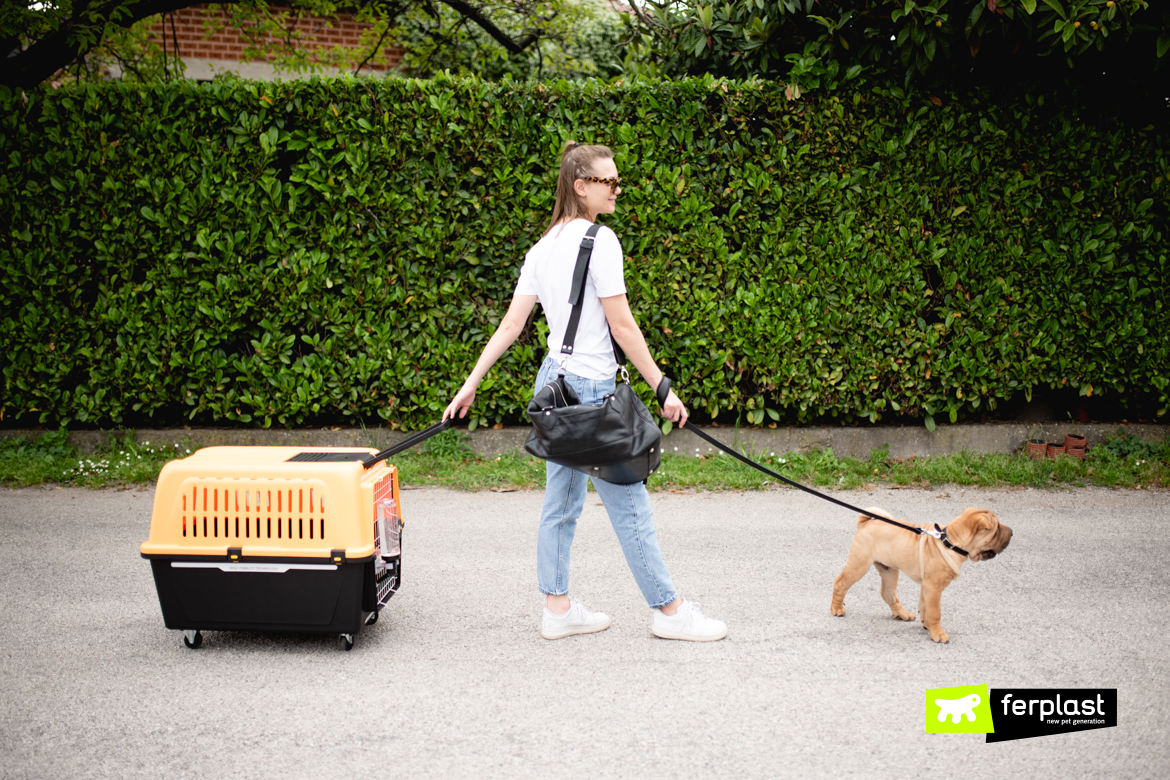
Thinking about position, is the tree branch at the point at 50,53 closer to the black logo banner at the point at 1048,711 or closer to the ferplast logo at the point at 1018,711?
the ferplast logo at the point at 1018,711

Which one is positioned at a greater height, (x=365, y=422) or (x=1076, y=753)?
(x=365, y=422)

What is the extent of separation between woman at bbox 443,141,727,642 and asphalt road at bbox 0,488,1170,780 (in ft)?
0.50

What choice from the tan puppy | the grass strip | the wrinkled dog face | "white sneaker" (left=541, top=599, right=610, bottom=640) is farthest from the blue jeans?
the grass strip

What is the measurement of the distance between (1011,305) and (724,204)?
251 centimetres

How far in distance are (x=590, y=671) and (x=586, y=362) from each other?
1.26m

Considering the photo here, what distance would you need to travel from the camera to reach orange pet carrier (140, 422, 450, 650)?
10.3 feet

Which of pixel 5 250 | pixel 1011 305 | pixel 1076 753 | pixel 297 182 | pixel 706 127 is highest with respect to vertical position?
pixel 706 127

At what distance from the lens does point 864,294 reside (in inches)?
252

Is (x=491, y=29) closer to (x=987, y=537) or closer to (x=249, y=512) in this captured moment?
(x=249, y=512)

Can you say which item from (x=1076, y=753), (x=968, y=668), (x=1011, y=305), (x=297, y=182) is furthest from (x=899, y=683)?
(x=297, y=182)

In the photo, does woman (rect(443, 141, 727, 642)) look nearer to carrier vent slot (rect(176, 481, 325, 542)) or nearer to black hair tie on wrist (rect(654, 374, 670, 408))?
black hair tie on wrist (rect(654, 374, 670, 408))

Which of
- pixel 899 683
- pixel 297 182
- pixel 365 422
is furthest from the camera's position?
pixel 365 422

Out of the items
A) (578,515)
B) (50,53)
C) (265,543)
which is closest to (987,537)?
(578,515)

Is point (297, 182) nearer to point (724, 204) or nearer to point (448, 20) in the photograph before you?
point (724, 204)
